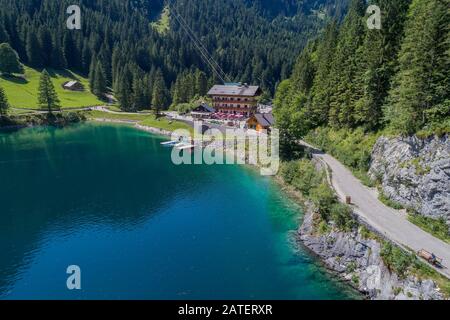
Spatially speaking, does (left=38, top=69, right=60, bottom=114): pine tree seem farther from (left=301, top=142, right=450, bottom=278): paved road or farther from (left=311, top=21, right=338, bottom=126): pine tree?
(left=301, top=142, right=450, bottom=278): paved road

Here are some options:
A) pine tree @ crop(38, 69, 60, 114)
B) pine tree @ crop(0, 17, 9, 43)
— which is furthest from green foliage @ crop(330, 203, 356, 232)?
pine tree @ crop(0, 17, 9, 43)

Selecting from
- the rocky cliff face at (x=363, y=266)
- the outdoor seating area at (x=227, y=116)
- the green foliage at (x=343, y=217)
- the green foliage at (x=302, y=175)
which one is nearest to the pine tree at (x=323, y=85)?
the green foliage at (x=302, y=175)

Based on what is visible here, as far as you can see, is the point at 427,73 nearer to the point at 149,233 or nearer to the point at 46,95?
the point at 149,233

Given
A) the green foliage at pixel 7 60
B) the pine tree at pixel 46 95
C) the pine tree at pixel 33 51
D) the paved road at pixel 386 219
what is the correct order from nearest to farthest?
the paved road at pixel 386 219 < the pine tree at pixel 46 95 < the green foliage at pixel 7 60 < the pine tree at pixel 33 51

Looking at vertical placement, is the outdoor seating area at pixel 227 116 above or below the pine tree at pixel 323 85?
below

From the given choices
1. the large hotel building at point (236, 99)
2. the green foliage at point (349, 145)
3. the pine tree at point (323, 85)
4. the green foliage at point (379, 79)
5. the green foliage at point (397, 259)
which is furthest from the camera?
the large hotel building at point (236, 99)

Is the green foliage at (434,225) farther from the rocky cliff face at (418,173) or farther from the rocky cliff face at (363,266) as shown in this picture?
the rocky cliff face at (363,266)

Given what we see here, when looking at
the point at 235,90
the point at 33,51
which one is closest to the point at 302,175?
the point at 235,90
